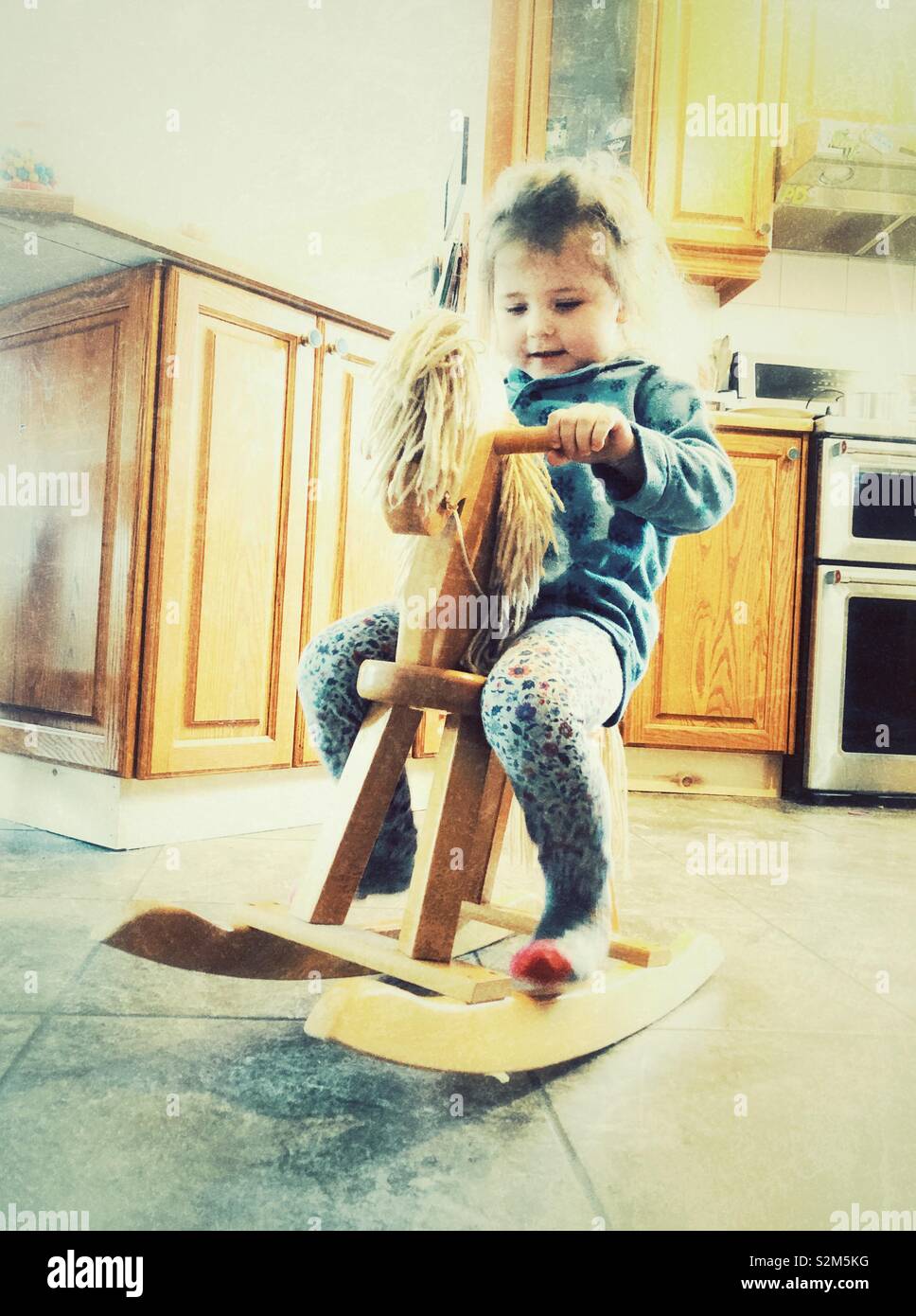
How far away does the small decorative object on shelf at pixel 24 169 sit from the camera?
1.02 meters

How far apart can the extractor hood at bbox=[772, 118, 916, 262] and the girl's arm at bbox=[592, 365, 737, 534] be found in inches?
62.6

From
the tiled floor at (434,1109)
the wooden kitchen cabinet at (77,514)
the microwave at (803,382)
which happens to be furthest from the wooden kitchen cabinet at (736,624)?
the wooden kitchen cabinet at (77,514)

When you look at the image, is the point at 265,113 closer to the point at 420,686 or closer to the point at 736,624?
the point at 420,686

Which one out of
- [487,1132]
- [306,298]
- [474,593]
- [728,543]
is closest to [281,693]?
[306,298]

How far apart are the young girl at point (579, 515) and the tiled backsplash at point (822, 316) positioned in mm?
1671

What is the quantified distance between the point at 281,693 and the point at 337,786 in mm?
656

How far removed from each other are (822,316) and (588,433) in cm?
210

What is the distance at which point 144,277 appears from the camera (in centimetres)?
110

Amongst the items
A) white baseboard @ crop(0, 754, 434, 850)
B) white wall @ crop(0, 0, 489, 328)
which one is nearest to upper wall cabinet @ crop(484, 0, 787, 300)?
white wall @ crop(0, 0, 489, 328)

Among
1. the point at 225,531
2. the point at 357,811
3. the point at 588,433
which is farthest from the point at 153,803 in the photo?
the point at 588,433

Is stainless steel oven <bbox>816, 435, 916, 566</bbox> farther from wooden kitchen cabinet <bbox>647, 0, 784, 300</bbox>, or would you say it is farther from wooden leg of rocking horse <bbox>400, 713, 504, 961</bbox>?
wooden leg of rocking horse <bbox>400, 713, 504, 961</bbox>

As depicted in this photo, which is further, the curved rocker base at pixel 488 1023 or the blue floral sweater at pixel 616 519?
the blue floral sweater at pixel 616 519

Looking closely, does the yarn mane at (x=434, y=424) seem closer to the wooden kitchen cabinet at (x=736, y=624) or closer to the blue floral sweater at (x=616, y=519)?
the blue floral sweater at (x=616, y=519)

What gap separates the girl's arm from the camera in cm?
59
